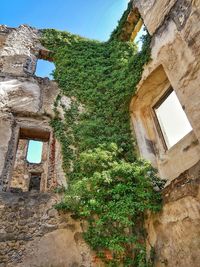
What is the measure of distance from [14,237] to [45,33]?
7636mm

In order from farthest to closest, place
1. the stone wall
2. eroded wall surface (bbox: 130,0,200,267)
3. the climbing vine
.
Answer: the climbing vine → the stone wall → eroded wall surface (bbox: 130,0,200,267)

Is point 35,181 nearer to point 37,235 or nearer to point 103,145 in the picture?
point 103,145

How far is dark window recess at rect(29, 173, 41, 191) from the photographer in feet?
44.8

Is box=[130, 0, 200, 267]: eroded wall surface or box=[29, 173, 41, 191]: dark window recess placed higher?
box=[29, 173, 41, 191]: dark window recess

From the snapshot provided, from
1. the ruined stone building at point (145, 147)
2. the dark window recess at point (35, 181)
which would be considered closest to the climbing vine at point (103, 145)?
the ruined stone building at point (145, 147)

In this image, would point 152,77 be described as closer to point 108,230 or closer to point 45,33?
point 108,230

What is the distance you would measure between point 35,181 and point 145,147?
9482mm

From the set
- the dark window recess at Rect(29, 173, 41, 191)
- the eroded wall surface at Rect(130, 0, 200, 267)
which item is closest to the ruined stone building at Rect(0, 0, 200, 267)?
the eroded wall surface at Rect(130, 0, 200, 267)

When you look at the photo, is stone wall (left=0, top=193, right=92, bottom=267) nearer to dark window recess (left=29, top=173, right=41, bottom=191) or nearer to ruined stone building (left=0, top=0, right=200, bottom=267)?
ruined stone building (left=0, top=0, right=200, bottom=267)

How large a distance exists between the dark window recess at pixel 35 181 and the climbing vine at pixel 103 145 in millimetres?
7832

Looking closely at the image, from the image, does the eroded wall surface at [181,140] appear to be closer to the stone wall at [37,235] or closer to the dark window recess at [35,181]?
the stone wall at [37,235]

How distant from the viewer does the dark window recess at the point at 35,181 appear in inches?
537

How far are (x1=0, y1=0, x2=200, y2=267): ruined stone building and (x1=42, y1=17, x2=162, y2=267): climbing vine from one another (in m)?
0.28

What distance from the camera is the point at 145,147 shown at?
621 cm
